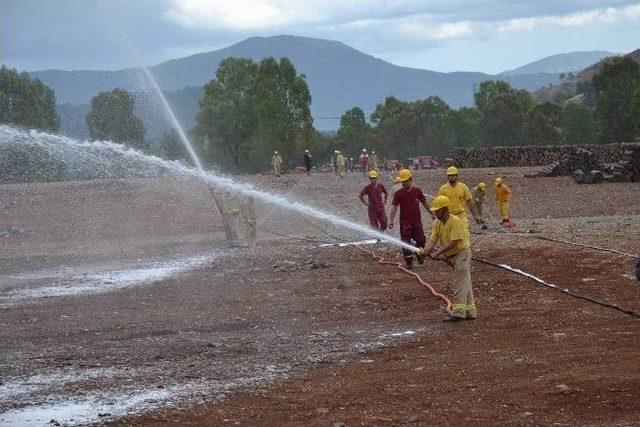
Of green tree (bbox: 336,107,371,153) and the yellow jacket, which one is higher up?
green tree (bbox: 336,107,371,153)

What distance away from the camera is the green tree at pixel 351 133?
11219 cm

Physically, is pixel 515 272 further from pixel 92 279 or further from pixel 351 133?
pixel 351 133

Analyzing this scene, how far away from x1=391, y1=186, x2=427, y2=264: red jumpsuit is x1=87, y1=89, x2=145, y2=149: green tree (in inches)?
1845

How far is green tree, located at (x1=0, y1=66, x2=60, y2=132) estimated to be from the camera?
6156cm

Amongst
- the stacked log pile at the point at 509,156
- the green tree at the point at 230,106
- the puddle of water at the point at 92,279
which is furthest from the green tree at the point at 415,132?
the puddle of water at the point at 92,279

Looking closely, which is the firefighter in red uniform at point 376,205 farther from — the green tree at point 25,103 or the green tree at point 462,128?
the green tree at point 462,128

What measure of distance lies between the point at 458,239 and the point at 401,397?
4.22 metres

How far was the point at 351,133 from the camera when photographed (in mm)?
112562

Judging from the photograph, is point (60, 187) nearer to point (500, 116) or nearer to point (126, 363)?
point (126, 363)

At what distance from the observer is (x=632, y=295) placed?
14.4 meters

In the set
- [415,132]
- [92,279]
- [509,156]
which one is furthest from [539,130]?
[92,279]

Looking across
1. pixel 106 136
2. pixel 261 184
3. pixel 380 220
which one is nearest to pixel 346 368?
pixel 380 220

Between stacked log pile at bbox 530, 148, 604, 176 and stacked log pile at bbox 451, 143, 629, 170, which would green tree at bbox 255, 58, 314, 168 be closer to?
stacked log pile at bbox 451, 143, 629, 170

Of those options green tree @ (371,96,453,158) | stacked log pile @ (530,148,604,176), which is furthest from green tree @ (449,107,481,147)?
stacked log pile @ (530,148,604,176)
